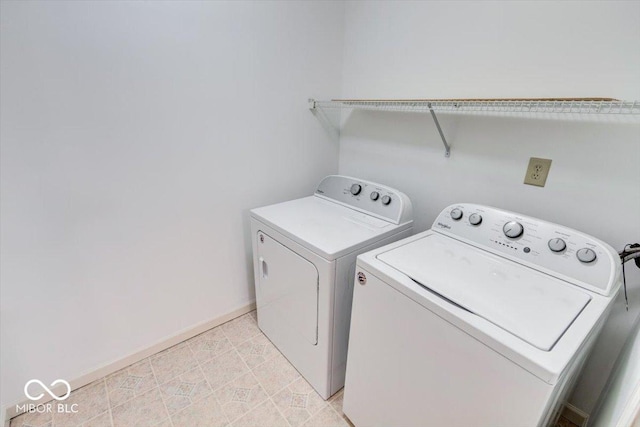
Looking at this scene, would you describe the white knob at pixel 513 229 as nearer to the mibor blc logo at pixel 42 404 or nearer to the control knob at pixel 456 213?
the control knob at pixel 456 213

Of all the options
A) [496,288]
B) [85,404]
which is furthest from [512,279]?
[85,404]

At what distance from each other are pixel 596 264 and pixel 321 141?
63.7 inches

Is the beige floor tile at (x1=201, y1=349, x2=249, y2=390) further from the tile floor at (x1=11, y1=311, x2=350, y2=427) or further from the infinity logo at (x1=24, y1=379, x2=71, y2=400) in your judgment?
the infinity logo at (x1=24, y1=379, x2=71, y2=400)

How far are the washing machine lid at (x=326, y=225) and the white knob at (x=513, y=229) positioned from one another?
0.47 metres

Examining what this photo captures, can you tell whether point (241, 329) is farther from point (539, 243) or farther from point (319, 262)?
point (539, 243)

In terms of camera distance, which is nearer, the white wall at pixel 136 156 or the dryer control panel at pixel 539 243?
the dryer control panel at pixel 539 243

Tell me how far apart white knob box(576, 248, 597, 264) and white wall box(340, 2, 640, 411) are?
0.95 feet

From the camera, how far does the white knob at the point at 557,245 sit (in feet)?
3.52

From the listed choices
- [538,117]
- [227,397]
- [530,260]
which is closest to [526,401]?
[530,260]

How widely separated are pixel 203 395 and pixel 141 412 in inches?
11.2

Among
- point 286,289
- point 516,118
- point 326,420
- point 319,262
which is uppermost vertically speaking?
point 516,118

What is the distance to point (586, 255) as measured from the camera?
3.35 feet

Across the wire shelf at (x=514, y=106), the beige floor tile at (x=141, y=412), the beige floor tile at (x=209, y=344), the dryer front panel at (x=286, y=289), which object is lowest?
the beige floor tile at (x=141, y=412)

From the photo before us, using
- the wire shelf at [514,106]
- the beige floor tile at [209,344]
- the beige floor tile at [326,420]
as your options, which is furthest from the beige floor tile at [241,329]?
the wire shelf at [514,106]
